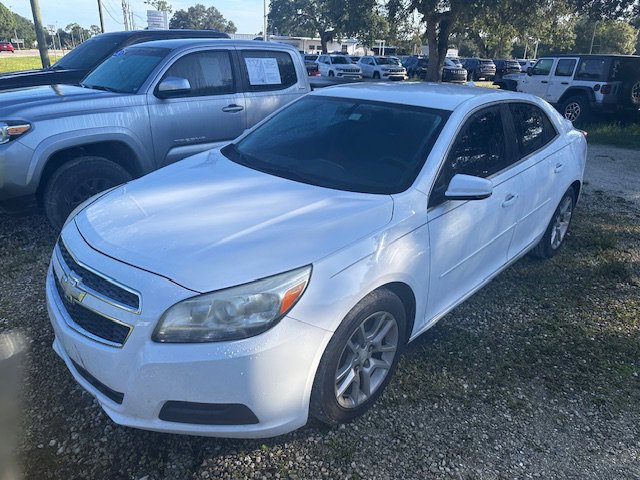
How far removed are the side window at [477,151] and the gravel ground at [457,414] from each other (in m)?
1.10

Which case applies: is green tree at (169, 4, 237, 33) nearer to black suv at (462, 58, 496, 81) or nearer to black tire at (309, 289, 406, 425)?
black suv at (462, 58, 496, 81)

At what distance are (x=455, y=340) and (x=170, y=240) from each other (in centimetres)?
204

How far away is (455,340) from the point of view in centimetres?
337

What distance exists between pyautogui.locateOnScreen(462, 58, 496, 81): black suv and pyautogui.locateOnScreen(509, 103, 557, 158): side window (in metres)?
33.7

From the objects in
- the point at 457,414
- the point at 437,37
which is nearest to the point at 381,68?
the point at 437,37

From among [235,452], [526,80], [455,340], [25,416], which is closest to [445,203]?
[455,340]

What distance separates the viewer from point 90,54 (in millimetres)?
7707

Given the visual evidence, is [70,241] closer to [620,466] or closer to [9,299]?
[9,299]

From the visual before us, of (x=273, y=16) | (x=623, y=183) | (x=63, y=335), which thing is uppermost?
(x=273, y=16)

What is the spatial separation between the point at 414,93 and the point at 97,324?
8.17 feet

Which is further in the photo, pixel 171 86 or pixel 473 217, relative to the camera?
pixel 171 86

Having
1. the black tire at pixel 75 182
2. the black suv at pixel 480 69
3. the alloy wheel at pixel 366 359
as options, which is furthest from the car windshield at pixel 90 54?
the black suv at pixel 480 69

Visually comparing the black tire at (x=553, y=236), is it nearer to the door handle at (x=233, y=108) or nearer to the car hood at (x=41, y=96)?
the door handle at (x=233, y=108)

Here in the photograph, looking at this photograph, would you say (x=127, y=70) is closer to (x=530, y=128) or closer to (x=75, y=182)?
(x=75, y=182)
